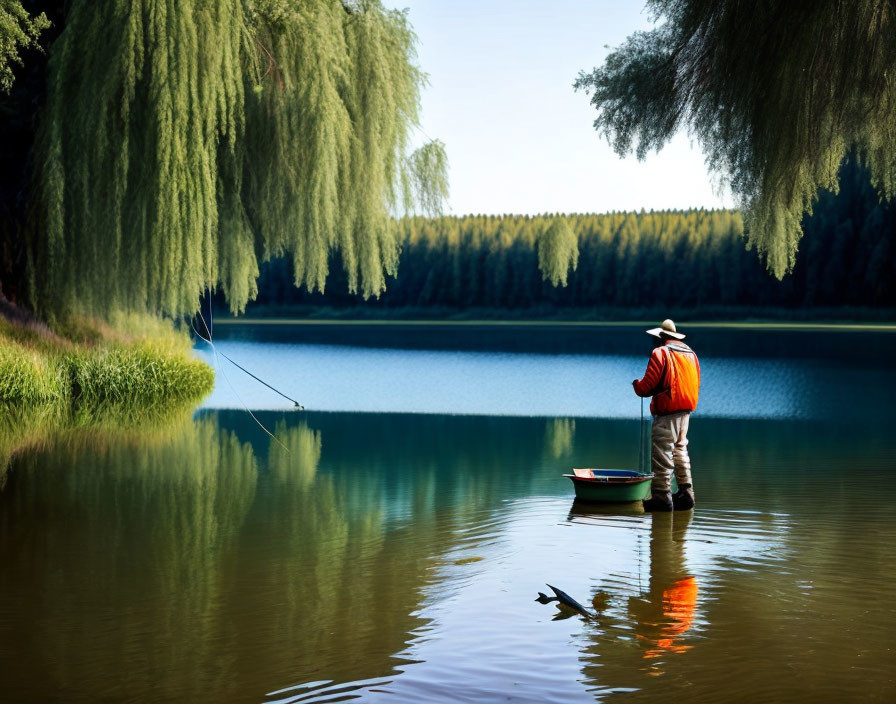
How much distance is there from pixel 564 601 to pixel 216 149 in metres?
12.8

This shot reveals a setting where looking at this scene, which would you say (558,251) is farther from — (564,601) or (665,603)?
(564,601)

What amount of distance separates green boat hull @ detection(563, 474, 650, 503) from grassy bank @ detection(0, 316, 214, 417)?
9.84 m

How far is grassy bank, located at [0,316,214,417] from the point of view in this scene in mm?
17609

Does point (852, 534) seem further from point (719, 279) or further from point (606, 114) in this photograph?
point (719, 279)

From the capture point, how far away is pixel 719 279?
3910 inches

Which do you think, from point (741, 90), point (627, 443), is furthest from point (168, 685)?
point (627, 443)

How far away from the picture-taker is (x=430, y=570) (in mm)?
7363

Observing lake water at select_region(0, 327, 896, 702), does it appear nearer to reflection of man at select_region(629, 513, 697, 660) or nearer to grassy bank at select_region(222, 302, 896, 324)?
reflection of man at select_region(629, 513, 697, 660)

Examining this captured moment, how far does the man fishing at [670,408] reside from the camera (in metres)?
9.47

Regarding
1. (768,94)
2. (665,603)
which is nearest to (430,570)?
(665,603)

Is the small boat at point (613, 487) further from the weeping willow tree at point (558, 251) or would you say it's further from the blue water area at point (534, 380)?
the weeping willow tree at point (558, 251)

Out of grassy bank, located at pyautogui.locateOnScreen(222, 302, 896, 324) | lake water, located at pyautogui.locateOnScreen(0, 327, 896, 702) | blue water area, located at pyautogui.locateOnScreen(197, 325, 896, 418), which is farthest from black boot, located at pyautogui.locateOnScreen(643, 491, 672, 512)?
grassy bank, located at pyautogui.locateOnScreen(222, 302, 896, 324)


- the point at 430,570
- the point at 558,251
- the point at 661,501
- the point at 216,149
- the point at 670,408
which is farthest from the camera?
the point at 558,251

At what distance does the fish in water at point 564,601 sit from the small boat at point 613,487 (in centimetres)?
344
